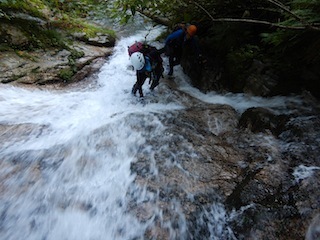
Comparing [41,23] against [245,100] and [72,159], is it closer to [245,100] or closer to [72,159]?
[72,159]

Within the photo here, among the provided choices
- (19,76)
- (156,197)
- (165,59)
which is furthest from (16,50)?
(156,197)

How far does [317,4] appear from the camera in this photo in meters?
3.63

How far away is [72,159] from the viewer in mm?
4293

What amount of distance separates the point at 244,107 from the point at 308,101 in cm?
135

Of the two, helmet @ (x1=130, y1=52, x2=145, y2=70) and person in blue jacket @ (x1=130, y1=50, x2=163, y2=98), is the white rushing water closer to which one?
person in blue jacket @ (x1=130, y1=50, x2=163, y2=98)

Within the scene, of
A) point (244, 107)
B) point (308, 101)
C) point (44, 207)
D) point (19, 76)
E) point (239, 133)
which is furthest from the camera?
point (19, 76)

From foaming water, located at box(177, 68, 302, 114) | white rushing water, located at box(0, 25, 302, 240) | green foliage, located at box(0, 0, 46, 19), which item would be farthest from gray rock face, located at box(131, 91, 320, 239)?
green foliage, located at box(0, 0, 46, 19)

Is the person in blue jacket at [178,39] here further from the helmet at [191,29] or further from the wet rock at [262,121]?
the wet rock at [262,121]

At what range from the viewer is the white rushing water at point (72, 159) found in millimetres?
3314

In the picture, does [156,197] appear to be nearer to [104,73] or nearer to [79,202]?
[79,202]

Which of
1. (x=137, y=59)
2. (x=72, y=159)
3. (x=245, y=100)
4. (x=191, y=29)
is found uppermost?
(x=191, y=29)

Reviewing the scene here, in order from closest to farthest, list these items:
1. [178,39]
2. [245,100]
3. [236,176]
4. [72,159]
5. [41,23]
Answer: [236,176] → [72,159] → [245,100] → [178,39] → [41,23]

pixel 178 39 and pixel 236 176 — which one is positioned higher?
pixel 178 39

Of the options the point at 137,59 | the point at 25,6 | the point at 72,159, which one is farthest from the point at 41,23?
the point at 72,159
